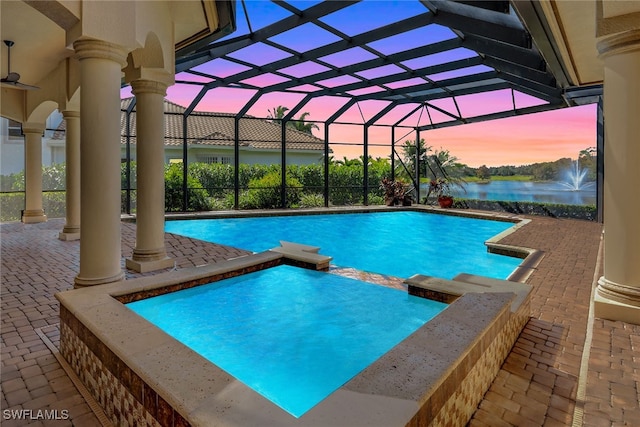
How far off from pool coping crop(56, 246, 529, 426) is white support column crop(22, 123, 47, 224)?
967 centimetres

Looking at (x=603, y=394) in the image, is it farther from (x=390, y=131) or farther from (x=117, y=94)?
(x=390, y=131)

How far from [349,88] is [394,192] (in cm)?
579

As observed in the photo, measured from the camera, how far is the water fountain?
14.4 meters

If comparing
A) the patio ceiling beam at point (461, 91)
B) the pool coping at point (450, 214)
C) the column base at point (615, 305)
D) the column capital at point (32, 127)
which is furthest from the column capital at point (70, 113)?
the column base at point (615, 305)

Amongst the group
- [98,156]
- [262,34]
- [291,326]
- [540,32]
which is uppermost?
[262,34]

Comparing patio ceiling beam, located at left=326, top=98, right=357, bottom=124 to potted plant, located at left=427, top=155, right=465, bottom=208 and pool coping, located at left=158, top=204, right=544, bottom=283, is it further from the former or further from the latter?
potted plant, located at left=427, top=155, right=465, bottom=208

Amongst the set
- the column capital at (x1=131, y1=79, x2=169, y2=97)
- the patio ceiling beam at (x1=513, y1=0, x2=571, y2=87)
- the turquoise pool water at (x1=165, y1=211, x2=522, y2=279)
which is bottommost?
the turquoise pool water at (x1=165, y1=211, x2=522, y2=279)

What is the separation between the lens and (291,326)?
4.73 meters

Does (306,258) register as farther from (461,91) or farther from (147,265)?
(461,91)

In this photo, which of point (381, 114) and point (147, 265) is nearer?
point (147, 265)

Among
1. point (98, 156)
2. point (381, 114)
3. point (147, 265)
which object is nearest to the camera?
point (98, 156)

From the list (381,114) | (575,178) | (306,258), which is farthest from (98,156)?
(575,178)

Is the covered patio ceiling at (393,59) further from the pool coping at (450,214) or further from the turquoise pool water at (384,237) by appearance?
the turquoise pool water at (384,237)

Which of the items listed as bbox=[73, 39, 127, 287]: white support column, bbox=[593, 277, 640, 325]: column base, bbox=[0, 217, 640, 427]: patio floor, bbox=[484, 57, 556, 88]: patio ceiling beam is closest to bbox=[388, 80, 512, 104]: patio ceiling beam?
bbox=[484, 57, 556, 88]: patio ceiling beam
